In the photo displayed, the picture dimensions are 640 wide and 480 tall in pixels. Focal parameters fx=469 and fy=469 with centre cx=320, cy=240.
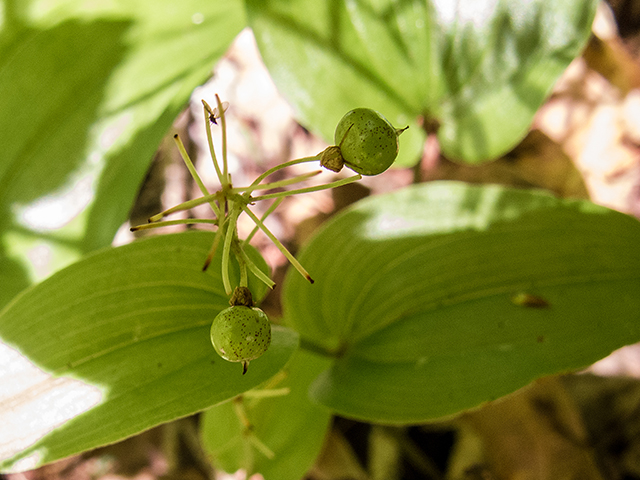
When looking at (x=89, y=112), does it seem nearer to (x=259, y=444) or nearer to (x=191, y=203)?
(x=191, y=203)

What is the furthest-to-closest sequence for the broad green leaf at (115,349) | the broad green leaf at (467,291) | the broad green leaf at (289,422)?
1. the broad green leaf at (289,422)
2. the broad green leaf at (467,291)
3. the broad green leaf at (115,349)

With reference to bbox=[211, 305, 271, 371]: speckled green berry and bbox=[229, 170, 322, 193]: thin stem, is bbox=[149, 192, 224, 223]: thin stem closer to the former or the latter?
bbox=[229, 170, 322, 193]: thin stem

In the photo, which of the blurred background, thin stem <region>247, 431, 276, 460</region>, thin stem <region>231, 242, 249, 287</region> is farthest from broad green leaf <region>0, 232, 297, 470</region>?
the blurred background

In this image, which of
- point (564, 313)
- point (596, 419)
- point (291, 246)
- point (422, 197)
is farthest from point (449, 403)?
point (291, 246)

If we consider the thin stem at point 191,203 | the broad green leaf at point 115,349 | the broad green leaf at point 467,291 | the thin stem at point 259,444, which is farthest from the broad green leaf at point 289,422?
the thin stem at point 191,203

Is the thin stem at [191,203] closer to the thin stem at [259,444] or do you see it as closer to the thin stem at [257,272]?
→ the thin stem at [257,272]

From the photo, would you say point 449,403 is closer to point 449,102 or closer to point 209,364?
point 209,364
